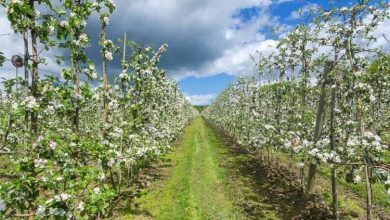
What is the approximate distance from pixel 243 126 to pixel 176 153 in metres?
6.02

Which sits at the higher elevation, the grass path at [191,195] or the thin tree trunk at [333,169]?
the thin tree trunk at [333,169]

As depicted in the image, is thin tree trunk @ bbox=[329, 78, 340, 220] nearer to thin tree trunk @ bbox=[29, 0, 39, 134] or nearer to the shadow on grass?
the shadow on grass

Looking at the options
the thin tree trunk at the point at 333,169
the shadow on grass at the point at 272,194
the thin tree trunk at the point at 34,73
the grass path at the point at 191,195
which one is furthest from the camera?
the grass path at the point at 191,195

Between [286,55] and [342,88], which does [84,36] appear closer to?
[342,88]

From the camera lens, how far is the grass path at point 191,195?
14.1 m

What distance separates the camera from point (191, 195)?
1655cm

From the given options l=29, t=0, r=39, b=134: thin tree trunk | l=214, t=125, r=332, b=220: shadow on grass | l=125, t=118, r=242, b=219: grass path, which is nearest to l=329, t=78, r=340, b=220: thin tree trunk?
l=214, t=125, r=332, b=220: shadow on grass

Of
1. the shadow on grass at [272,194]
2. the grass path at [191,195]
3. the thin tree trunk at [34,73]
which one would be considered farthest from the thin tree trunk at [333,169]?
the thin tree trunk at [34,73]

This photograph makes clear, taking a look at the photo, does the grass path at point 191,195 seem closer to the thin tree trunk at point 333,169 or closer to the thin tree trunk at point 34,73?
the thin tree trunk at point 333,169

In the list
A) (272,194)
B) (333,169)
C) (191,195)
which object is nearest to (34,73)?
(333,169)

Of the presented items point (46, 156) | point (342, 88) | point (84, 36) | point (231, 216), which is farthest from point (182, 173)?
point (46, 156)

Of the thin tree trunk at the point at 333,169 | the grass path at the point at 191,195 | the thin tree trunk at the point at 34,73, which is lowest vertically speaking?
the grass path at the point at 191,195

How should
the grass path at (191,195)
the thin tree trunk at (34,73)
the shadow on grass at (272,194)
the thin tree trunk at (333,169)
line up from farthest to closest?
the grass path at (191,195) → the shadow on grass at (272,194) → the thin tree trunk at (333,169) → the thin tree trunk at (34,73)

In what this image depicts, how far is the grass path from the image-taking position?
14.1m
